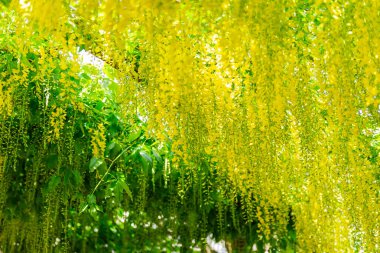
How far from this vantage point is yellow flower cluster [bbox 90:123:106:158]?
3000 millimetres

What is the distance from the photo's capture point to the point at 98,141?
2.99m

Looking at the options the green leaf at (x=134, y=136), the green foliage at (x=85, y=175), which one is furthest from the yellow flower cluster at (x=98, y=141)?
the green leaf at (x=134, y=136)

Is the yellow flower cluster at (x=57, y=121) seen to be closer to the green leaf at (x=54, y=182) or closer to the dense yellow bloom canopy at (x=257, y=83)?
the dense yellow bloom canopy at (x=257, y=83)

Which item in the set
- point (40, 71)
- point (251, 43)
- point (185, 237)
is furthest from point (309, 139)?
point (185, 237)

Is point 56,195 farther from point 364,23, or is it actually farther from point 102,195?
point 364,23

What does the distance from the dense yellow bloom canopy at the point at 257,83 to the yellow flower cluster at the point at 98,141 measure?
0.22 feet

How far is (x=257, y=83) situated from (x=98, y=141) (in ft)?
4.03

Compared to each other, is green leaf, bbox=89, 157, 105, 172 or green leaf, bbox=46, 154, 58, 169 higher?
green leaf, bbox=46, 154, 58, 169

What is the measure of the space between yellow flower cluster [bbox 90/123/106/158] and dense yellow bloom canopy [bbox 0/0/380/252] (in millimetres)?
66

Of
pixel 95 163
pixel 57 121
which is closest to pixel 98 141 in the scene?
pixel 95 163

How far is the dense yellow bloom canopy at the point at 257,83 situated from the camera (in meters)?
1.66

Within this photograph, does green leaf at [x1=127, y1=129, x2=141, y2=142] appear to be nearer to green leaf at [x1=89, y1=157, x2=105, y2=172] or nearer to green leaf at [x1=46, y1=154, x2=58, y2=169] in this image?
green leaf at [x1=89, y1=157, x2=105, y2=172]

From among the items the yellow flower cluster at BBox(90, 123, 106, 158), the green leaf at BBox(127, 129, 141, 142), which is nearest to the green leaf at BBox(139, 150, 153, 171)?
the green leaf at BBox(127, 129, 141, 142)

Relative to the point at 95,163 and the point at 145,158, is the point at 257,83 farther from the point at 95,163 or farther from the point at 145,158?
the point at 95,163
